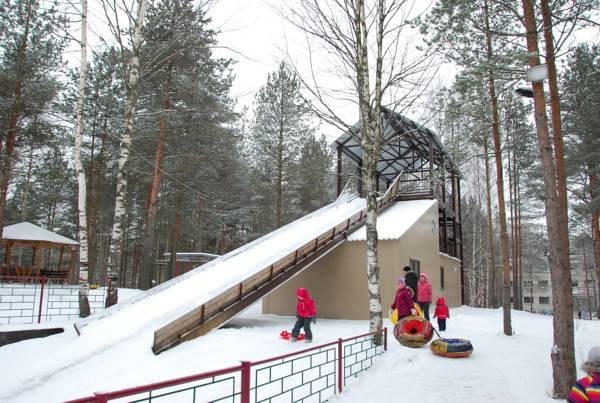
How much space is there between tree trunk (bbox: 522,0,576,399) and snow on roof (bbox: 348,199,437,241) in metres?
7.11

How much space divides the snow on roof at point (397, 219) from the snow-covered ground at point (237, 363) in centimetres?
481

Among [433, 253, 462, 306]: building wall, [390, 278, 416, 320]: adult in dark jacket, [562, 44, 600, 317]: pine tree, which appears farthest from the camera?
[433, 253, 462, 306]: building wall

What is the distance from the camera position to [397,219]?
50.3 feet

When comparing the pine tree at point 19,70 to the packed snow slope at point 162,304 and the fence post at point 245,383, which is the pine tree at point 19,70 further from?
the fence post at point 245,383

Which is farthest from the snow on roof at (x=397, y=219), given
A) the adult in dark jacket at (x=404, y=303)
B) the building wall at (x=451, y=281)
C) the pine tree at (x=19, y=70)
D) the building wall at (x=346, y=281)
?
the pine tree at (x=19, y=70)

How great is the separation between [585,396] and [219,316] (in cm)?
680

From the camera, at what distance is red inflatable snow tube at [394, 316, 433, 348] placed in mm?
8320

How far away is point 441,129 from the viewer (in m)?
26.0

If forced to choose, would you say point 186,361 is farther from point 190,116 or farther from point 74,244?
point 74,244

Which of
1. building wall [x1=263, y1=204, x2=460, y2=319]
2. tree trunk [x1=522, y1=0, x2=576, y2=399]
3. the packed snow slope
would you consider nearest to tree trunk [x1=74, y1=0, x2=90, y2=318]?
the packed snow slope

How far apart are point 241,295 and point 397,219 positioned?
25.9 feet

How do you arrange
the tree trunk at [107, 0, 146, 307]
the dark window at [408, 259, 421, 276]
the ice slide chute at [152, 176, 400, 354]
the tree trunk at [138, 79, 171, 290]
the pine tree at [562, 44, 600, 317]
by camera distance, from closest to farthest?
the ice slide chute at [152, 176, 400, 354] → the tree trunk at [107, 0, 146, 307] → the dark window at [408, 259, 421, 276] → the tree trunk at [138, 79, 171, 290] → the pine tree at [562, 44, 600, 317]

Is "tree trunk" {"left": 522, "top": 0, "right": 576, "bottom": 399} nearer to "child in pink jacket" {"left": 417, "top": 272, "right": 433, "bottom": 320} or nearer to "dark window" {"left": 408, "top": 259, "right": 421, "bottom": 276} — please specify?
"child in pink jacket" {"left": 417, "top": 272, "right": 433, "bottom": 320}

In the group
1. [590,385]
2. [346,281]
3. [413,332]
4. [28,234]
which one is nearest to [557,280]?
[413,332]
